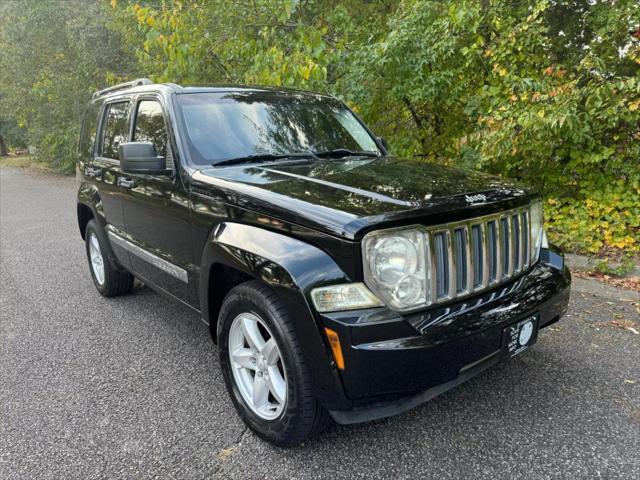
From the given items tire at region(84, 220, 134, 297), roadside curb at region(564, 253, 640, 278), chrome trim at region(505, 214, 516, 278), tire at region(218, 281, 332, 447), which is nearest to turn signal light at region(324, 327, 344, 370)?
tire at region(218, 281, 332, 447)

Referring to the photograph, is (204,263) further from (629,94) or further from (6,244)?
(6,244)

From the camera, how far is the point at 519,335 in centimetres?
238

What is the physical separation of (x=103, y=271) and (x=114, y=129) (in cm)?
139

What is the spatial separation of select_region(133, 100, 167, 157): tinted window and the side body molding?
1214 mm

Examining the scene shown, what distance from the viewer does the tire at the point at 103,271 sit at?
4559 millimetres

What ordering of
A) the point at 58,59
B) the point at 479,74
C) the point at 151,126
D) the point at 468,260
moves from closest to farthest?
the point at 468,260 < the point at 151,126 < the point at 479,74 < the point at 58,59

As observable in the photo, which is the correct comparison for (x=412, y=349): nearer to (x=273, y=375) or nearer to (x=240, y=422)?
(x=273, y=375)

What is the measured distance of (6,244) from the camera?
7414 mm

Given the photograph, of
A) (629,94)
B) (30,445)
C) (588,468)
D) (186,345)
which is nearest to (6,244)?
(186,345)

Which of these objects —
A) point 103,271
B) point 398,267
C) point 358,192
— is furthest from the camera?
point 103,271

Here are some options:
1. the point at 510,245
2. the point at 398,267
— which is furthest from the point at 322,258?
the point at 510,245

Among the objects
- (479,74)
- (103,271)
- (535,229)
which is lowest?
(103,271)

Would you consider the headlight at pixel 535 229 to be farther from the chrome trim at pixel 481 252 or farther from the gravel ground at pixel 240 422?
the gravel ground at pixel 240 422

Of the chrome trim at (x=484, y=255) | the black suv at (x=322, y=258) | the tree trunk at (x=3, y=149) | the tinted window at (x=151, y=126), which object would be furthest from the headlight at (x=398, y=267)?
the tree trunk at (x=3, y=149)
